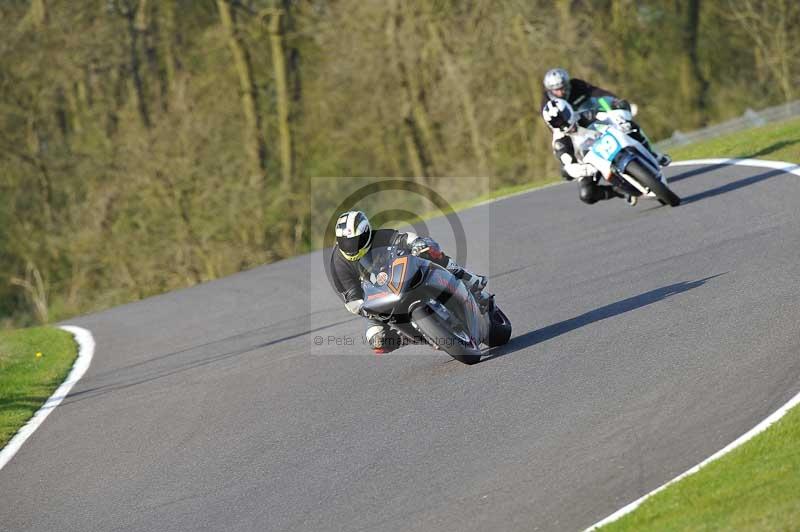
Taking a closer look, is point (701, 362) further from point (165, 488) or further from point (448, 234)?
point (448, 234)

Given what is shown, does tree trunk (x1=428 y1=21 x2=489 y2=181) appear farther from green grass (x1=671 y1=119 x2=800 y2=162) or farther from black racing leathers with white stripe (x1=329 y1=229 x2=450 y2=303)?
black racing leathers with white stripe (x1=329 y1=229 x2=450 y2=303)

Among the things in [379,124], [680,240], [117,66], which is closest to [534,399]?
[680,240]

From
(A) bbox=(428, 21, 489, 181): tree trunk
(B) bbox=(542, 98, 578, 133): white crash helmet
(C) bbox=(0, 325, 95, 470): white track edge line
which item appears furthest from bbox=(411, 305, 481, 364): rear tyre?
(A) bbox=(428, 21, 489, 181): tree trunk

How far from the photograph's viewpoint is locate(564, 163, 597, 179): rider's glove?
15.4 metres

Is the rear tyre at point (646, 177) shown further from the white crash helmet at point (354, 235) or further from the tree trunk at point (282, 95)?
the tree trunk at point (282, 95)

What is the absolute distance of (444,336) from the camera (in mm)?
9336

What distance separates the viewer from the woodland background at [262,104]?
31.3 meters

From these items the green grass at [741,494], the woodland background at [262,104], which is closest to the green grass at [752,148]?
the woodland background at [262,104]

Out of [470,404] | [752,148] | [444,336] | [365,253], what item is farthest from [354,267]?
[752,148]

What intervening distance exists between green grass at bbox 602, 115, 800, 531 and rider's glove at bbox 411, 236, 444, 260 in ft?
11.5

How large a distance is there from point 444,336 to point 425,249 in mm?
677

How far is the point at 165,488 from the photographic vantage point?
8.02 meters

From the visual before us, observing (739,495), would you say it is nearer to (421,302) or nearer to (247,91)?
(421,302)

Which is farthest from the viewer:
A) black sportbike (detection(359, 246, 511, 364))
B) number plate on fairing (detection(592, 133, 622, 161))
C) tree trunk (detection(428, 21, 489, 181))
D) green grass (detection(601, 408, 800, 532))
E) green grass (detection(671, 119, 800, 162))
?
tree trunk (detection(428, 21, 489, 181))
